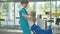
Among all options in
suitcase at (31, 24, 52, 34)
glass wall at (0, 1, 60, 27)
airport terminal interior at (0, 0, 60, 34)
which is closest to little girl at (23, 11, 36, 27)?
suitcase at (31, 24, 52, 34)

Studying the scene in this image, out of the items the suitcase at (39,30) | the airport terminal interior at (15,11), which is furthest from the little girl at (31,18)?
the airport terminal interior at (15,11)

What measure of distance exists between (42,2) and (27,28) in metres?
1.63

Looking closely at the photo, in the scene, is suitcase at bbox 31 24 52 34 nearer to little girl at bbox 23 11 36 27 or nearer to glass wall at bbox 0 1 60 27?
little girl at bbox 23 11 36 27

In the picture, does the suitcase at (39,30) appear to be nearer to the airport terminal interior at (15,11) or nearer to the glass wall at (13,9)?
the airport terminal interior at (15,11)

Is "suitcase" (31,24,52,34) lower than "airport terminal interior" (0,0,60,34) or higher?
lower

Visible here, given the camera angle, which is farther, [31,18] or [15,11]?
[15,11]

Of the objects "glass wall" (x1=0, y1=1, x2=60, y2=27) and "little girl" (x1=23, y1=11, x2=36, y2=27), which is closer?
"little girl" (x1=23, y1=11, x2=36, y2=27)

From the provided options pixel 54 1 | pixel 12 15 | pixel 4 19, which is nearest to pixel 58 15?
pixel 54 1

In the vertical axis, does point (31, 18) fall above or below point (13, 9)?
below

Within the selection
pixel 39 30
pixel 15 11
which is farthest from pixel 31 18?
pixel 15 11

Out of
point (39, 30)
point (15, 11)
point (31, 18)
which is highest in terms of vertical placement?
point (15, 11)

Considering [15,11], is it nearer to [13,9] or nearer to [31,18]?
[13,9]

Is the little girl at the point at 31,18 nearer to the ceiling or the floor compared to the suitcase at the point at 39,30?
nearer to the ceiling

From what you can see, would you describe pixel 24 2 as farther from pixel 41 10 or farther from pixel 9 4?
pixel 9 4
